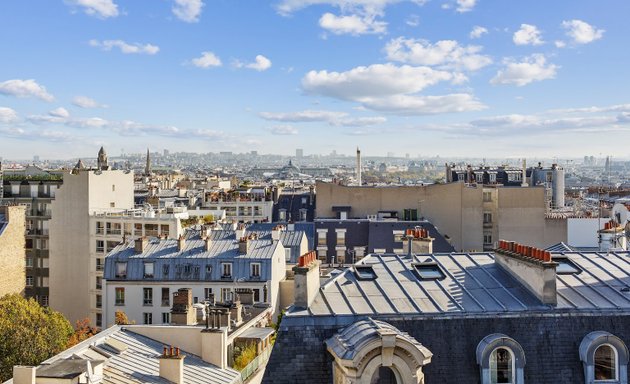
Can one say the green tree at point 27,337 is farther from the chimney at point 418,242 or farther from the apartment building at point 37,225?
the chimney at point 418,242

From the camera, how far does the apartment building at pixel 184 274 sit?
53.8 meters

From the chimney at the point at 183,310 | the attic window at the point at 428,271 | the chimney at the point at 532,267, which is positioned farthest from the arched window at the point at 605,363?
the chimney at the point at 183,310

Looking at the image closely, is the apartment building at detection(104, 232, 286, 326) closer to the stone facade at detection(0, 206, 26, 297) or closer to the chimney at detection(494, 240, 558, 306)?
the stone facade at detection(0, 206, 26, 297)

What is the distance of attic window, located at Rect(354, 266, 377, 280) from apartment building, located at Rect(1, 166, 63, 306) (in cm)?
5593

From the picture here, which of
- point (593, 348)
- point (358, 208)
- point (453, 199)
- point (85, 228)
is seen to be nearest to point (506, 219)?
point (453, 199)

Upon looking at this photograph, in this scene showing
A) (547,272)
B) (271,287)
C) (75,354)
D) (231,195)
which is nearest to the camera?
(547,272)

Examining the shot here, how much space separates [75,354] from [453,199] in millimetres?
57724

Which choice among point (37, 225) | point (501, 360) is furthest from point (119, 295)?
point (501, 360)

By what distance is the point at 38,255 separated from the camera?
7100 centimetres

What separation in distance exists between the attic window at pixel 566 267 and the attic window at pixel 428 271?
11.0 feet

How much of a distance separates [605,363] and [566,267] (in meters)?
4.80

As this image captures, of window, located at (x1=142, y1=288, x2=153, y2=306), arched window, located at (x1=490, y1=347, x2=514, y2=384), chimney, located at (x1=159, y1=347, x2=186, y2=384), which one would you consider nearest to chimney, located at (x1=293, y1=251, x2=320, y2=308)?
arched window, located at (x1=490, y1=347, x2=514, y2=384)

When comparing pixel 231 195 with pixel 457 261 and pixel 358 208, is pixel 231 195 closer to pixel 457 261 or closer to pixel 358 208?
pixel 358 208

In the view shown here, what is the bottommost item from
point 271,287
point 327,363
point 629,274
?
point 271,287
